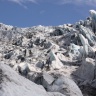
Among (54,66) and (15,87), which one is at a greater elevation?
(54,66)

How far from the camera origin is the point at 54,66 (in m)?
64.8

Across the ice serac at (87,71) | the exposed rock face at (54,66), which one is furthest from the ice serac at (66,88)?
the ice serac at (87,71)

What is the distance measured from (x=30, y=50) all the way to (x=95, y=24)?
24.5 meters

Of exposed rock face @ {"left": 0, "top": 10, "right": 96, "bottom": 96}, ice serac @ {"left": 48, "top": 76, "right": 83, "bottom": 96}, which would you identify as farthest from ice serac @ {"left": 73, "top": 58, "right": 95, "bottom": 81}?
ice serac @ {"left": 48, "top": 76, "right": 83, "bottom": 96}

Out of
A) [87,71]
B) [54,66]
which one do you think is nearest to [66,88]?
[87,71]

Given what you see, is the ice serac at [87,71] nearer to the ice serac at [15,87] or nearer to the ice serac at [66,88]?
the ice serac at [66,88]

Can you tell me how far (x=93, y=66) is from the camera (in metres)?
57.2

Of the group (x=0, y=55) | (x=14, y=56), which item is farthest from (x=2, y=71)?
(x=0, y=55)

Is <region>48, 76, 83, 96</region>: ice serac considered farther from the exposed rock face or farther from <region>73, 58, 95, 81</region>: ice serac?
<region>73, 58, 95, 81</region>: ice serac

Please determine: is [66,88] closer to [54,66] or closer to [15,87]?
[15,87]

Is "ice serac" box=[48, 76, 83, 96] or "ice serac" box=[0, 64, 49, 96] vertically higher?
"ice serac" box=[0, 64, 49, 96]

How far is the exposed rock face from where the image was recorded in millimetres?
13695

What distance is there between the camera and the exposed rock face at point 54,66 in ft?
44.9

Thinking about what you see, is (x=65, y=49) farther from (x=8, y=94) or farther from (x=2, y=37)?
(x=8, y=94)
